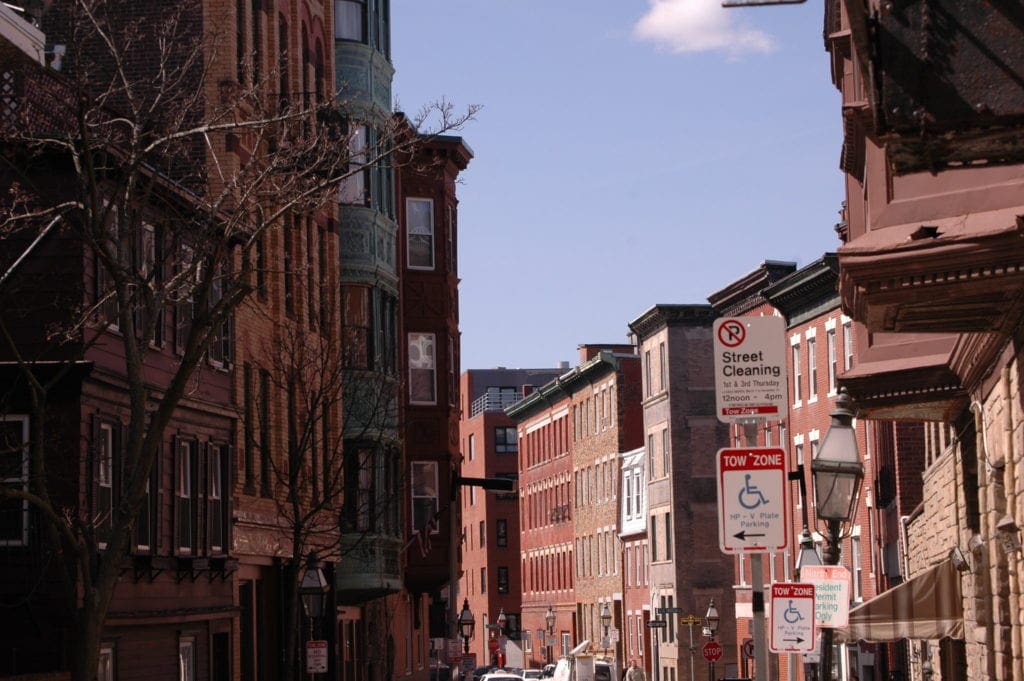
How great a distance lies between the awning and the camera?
23.5m

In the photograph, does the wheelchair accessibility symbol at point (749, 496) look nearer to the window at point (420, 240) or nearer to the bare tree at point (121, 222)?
the bare tree at point (121, 222)

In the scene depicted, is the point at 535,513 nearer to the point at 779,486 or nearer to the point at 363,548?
the point at 363,548

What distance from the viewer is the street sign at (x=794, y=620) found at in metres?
15.3

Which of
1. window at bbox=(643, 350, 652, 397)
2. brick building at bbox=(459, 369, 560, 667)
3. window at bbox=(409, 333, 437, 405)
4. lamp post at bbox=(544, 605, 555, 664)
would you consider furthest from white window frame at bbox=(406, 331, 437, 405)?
brick building at bbox=(459, 369, 560, 667)

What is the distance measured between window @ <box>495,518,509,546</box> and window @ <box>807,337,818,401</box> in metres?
66.0

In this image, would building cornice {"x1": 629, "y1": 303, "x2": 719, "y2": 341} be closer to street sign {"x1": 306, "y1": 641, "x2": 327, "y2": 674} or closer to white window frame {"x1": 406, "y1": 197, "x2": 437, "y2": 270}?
white window frame {"x1": 406, "y1": 197, "x2": 437, "y2": 270}

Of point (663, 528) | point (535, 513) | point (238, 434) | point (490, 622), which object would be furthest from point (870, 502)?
point (490, 622)

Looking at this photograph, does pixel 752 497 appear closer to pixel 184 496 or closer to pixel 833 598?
pixel 833 598

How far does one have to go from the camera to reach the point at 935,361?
837 inches

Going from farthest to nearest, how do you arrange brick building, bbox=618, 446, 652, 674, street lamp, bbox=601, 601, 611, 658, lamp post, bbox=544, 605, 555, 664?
lamp post, bbox=544, 605, 555, 664 → street lamp, bbox=601, 601, 611, 658 → brick building, bbox=618, 446, 652, 674

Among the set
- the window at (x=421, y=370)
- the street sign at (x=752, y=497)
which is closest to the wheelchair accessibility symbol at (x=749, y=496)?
the street sign at (x=752, y=497)

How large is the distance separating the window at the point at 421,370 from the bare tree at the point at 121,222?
648 inches

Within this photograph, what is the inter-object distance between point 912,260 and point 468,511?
116 meters

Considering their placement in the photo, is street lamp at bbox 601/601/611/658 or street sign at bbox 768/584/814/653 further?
street lamp at bbox 601/601/611/658
